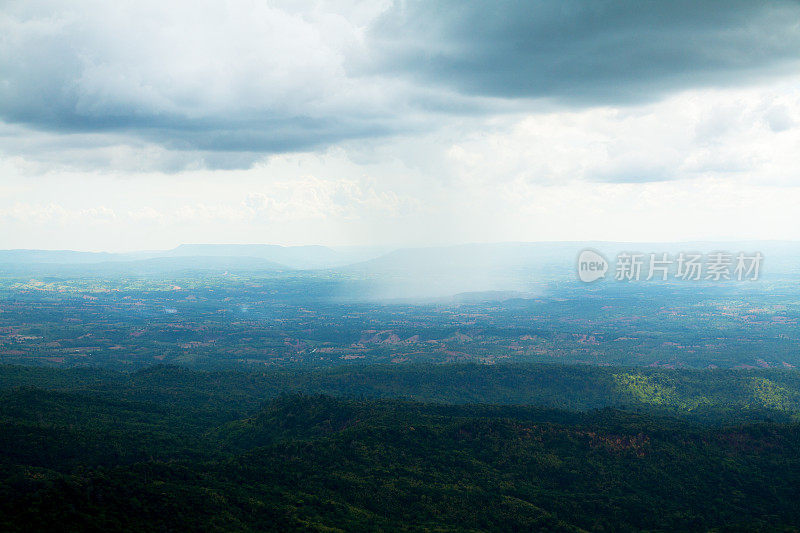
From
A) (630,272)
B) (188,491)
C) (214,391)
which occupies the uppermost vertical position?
(630,272)

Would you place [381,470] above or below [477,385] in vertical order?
above

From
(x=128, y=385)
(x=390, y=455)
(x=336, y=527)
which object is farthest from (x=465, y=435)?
(x=128, y=385)

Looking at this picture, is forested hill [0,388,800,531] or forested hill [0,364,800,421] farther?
forested hill [0,364,800,421]

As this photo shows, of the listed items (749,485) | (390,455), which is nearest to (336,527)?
(390,455)

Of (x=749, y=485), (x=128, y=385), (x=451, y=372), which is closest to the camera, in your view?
(x=749, y=485)

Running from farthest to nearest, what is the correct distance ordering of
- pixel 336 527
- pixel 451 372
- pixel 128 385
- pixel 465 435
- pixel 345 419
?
pixel 451 372, pixel 128 385, pixel 345 419, pixel 465 435, pixel 336 527

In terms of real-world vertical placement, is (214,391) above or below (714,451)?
below

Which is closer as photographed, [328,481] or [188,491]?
[188,491]

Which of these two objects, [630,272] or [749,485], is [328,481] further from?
[630,272]

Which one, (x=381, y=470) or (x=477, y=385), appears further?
(x=477, y=385)

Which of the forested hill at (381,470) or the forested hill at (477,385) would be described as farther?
the forested hill at (477,385)
